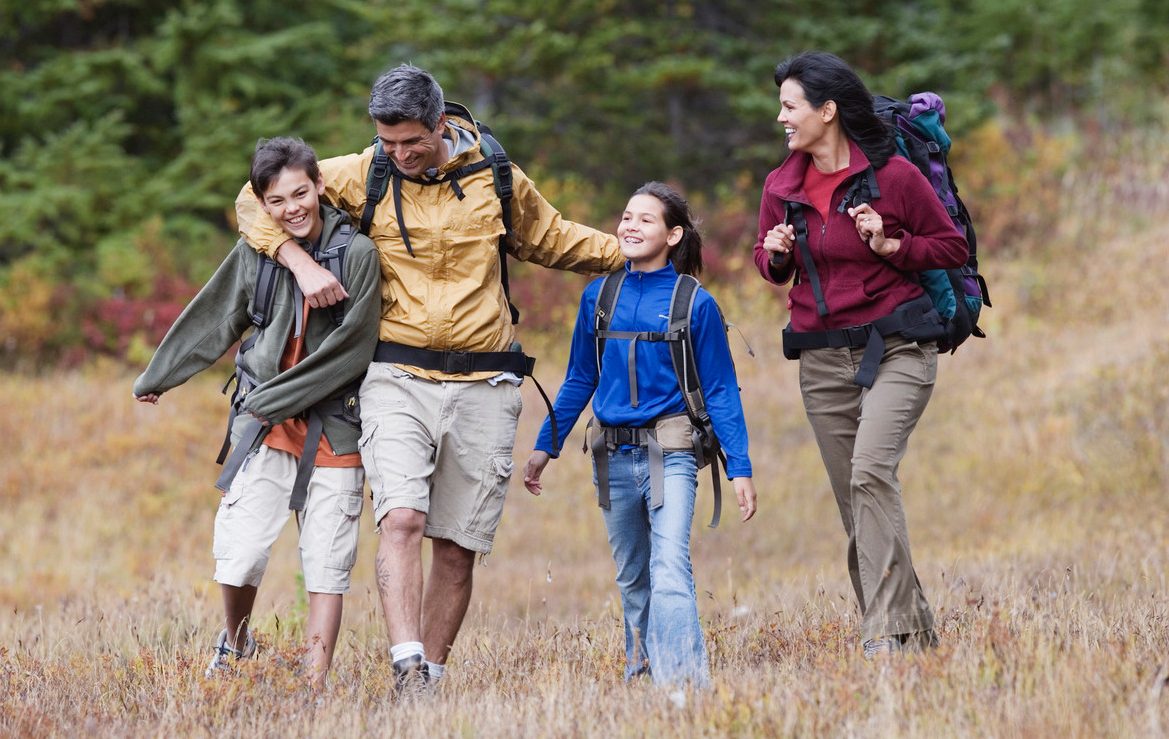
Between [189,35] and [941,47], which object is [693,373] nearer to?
[189,35]

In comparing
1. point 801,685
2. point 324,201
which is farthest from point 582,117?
point 801,685

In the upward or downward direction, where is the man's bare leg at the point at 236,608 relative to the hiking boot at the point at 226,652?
upward

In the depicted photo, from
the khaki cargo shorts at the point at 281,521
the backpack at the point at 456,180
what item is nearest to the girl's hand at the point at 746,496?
the backpack at the point at 456,180

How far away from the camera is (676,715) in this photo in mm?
3791

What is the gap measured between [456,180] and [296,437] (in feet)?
3.85

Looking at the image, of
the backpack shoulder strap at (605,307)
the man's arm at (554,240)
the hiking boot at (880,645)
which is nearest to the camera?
the hiking boot at (880,645)

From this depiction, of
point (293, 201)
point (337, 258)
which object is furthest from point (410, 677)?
point (293, 201)

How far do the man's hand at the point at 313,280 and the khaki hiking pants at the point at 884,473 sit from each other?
1.89m

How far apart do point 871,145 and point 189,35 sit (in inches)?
513

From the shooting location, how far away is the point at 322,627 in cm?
479

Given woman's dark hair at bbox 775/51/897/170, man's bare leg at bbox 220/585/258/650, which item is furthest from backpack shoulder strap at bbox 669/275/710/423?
man's bare leg at bbox 220/585/258/650

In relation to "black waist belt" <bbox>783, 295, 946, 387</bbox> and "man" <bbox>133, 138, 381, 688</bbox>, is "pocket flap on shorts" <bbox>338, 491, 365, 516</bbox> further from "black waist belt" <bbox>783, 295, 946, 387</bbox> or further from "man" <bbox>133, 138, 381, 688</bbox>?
"black waist belt" <bbox>783, 295, 946, 387</bbox>

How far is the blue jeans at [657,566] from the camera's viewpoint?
4.64 meters

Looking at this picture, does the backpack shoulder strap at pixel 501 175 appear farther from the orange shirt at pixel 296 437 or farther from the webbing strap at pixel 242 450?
the webbing strap at pixel 242 450
